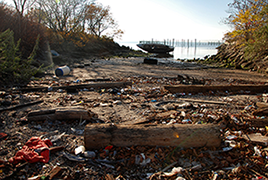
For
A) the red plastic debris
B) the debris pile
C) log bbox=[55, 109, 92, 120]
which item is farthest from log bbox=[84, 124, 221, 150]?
log bbox=[55, 109, 92, 120]

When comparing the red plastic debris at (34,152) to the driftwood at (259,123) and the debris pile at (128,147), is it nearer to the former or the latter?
the debris pile at (128,147)

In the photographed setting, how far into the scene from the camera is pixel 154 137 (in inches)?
86.4

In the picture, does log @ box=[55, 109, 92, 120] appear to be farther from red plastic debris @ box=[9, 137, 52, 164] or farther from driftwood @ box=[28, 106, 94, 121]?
red plastic debris @ box=[9, 137, 52, 164]

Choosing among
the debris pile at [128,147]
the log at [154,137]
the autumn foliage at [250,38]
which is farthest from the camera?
the autumn foliage at [250,38]

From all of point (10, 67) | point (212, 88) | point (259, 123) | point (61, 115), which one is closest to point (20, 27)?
point (10, 67)

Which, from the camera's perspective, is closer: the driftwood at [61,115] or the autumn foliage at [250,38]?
the driftwood at [61,115]

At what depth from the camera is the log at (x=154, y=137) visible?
2184 mm

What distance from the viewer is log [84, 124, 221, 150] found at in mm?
2184

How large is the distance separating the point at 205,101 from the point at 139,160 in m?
2.75

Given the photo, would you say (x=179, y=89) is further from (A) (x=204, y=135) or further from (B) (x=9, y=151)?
(B) (x=9, y=151)

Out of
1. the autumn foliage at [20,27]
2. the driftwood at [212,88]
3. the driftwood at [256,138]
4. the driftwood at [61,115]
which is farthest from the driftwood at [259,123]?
the autumn foliage at [20,27]

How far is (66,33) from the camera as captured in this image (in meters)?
18.3

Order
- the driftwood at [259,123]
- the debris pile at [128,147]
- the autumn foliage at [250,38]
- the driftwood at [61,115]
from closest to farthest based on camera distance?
the debris pile at [128,147] → the driftwood at [259,123] → the driftwood at [61,115] → the autumn foliage at [250,38]

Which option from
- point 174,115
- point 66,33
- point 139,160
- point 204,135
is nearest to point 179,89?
point 174,115
